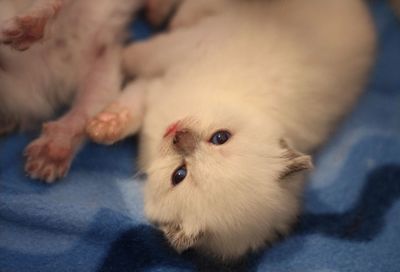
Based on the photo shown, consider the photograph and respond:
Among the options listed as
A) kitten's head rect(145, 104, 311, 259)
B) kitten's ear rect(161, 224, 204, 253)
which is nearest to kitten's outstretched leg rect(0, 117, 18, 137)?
kitten's head rect(145, 104, 311, 259)

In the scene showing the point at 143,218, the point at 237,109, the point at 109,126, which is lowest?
the point at 143,218

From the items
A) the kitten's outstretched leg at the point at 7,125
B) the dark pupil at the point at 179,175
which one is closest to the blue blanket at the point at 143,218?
the kitten's outstretched leg at the point at 7,125

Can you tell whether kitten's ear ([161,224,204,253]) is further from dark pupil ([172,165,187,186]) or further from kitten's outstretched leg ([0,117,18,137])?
kitten's outstretched leg ([0,117,18,137])

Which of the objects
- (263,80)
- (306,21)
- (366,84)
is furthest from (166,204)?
(366,84)

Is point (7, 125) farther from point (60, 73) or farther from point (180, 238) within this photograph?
point (180, 238)

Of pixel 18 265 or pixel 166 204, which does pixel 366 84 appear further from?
pixel 18 265

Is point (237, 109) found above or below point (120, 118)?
above

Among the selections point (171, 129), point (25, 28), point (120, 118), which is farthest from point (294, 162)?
point (25, 28)

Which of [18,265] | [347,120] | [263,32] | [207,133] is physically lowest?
[18,265]
